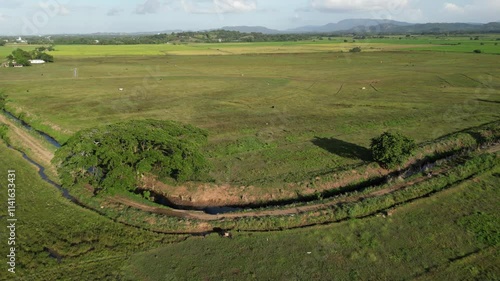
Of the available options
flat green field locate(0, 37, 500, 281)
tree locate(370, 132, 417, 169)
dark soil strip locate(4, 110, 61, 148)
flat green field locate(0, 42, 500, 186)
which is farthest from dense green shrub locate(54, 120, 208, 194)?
dark soil strip locate(4, 110, 61, 148)

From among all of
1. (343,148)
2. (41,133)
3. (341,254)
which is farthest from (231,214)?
(41,133)

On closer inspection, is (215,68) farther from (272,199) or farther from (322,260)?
(322,260)

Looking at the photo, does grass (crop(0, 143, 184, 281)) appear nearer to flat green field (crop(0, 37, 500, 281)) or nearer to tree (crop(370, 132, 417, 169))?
flat green field (crop(0, 37, 500, 281))

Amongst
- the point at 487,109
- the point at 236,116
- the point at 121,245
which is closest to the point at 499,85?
the point at 487,109

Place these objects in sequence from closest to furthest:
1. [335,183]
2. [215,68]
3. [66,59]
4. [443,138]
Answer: [335,183] < [443,138] < [215,68] < [66,59]

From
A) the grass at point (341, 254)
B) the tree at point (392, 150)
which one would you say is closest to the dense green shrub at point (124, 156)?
the grass at point (341, 254)

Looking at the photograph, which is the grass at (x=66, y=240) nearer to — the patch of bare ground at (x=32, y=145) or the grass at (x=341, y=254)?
the grass at (x=341, y=254)
